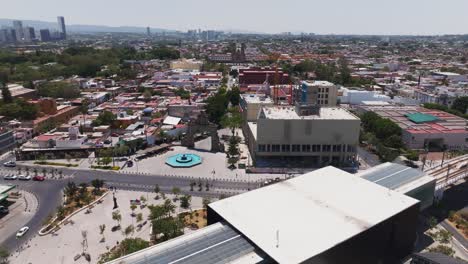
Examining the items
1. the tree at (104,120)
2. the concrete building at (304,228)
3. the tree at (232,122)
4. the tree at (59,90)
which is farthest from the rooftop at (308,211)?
the tree at (59,90)

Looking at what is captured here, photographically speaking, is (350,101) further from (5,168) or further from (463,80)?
(5,168)

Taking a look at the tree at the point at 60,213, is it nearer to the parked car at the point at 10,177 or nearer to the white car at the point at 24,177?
the white car at the point at 24,177

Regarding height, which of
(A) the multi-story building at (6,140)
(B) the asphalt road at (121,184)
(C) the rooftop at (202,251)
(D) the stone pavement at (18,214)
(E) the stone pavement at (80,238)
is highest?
(C) the rooftop at (202,251)

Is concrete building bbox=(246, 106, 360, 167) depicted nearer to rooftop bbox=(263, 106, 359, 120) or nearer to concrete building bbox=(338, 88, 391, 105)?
rooftop bbox=(263, 106, 359, 120)

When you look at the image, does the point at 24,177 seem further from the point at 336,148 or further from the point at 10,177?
the point at 336,148

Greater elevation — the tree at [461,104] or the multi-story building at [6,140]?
the tree at [461,104]

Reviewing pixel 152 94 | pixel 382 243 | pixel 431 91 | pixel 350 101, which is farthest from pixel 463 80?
pixel 382 243
